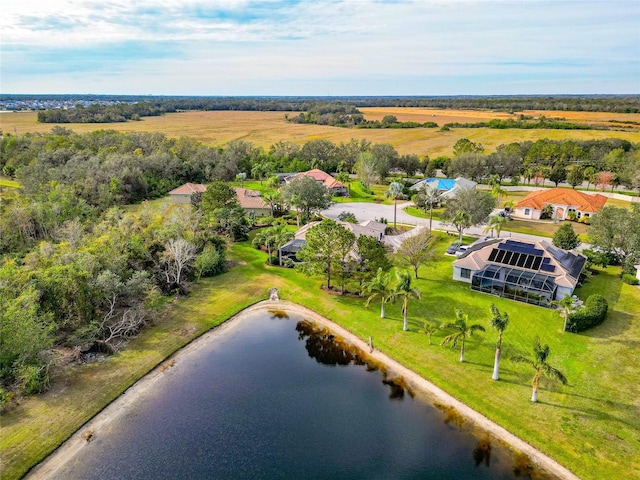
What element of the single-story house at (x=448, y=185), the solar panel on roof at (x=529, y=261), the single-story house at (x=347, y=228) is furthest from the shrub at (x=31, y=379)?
the single-story house at (x=448, y=185)

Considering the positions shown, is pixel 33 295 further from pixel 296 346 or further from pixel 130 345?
pixel 296 346

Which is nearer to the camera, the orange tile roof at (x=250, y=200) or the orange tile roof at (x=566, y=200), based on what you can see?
the orange tile roof at (x=566, y=200)

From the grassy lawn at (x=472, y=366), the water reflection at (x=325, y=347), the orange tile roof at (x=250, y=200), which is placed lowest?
the water reflection at (x=325, y=347)

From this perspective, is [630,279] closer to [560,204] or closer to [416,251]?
[416,251]

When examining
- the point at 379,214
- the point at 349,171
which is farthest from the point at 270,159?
the point at 379,214

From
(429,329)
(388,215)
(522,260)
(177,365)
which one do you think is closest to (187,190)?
(388,215)

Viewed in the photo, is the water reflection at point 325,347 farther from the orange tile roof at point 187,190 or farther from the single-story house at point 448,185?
the orange tile roof at point 187,190
